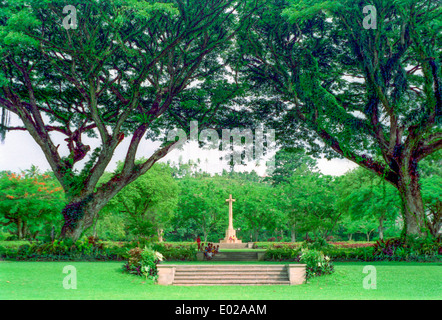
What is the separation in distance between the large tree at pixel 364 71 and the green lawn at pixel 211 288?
868cm

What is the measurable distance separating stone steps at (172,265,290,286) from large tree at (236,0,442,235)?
10897 mm

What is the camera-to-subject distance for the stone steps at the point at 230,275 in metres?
16.4

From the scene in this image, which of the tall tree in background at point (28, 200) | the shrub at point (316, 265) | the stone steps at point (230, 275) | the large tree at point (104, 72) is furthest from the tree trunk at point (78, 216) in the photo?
the shrub at point (316, 265)

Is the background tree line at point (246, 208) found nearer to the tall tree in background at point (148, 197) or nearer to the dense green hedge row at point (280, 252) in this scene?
the tall tree in background at point (148, 197)

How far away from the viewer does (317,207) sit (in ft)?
153

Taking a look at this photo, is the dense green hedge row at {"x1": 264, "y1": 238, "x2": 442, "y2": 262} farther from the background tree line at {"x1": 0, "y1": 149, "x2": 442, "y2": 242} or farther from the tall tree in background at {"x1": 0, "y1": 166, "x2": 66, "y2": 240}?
the tall tree in background at {"x1": 0, "y1": 166, "x2": 66, "y2": 240}

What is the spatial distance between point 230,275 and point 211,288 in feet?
5.82

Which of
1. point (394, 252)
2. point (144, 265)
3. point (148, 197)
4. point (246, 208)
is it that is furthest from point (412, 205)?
point (148, 197)


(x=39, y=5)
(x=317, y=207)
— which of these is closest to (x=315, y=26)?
(x=39, y=5)

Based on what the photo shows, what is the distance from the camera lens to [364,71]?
23.5m

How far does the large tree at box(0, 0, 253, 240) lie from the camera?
21531mm

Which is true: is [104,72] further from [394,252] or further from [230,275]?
[394,252]
